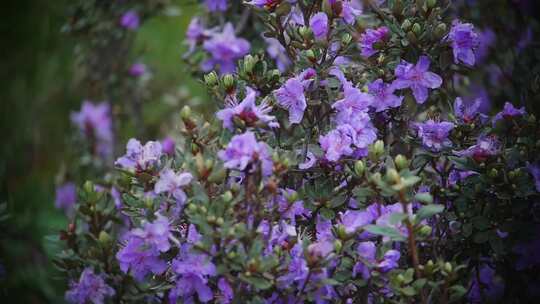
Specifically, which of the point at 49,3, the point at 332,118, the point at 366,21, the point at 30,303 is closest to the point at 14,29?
the point at 49,3

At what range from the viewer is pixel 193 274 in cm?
143

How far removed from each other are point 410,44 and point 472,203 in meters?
0.42

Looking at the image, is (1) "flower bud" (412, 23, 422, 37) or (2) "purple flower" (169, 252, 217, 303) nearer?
(2) "purple flower" (169, 252, 217, 303)

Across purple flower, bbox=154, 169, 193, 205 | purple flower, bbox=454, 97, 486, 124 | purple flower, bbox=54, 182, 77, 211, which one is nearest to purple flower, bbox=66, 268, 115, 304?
purple flower, bbox=154, 169, 193, 205

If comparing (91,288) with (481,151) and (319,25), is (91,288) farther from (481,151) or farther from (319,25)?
(481,151)

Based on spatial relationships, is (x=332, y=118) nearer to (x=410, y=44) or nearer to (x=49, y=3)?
(x=410, y=44)

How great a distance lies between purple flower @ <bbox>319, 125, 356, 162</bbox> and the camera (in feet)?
4.90

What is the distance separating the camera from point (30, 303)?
234 centimetres

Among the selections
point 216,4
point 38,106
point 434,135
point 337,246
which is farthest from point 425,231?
point 38,106

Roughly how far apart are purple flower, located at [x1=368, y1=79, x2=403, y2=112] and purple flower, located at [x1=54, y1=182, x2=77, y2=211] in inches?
59.4

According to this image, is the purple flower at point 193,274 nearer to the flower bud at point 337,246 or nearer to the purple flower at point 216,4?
the flower bud at point 337,246

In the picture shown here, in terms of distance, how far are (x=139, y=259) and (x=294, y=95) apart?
0.52 m

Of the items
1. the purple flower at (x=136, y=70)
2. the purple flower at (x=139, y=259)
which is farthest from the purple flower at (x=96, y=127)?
the purple flower at (x=139, y=259)

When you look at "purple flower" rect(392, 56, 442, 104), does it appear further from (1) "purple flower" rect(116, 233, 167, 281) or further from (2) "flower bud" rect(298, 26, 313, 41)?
(1) "purple flower" rect(116, 233, 167, 281)
